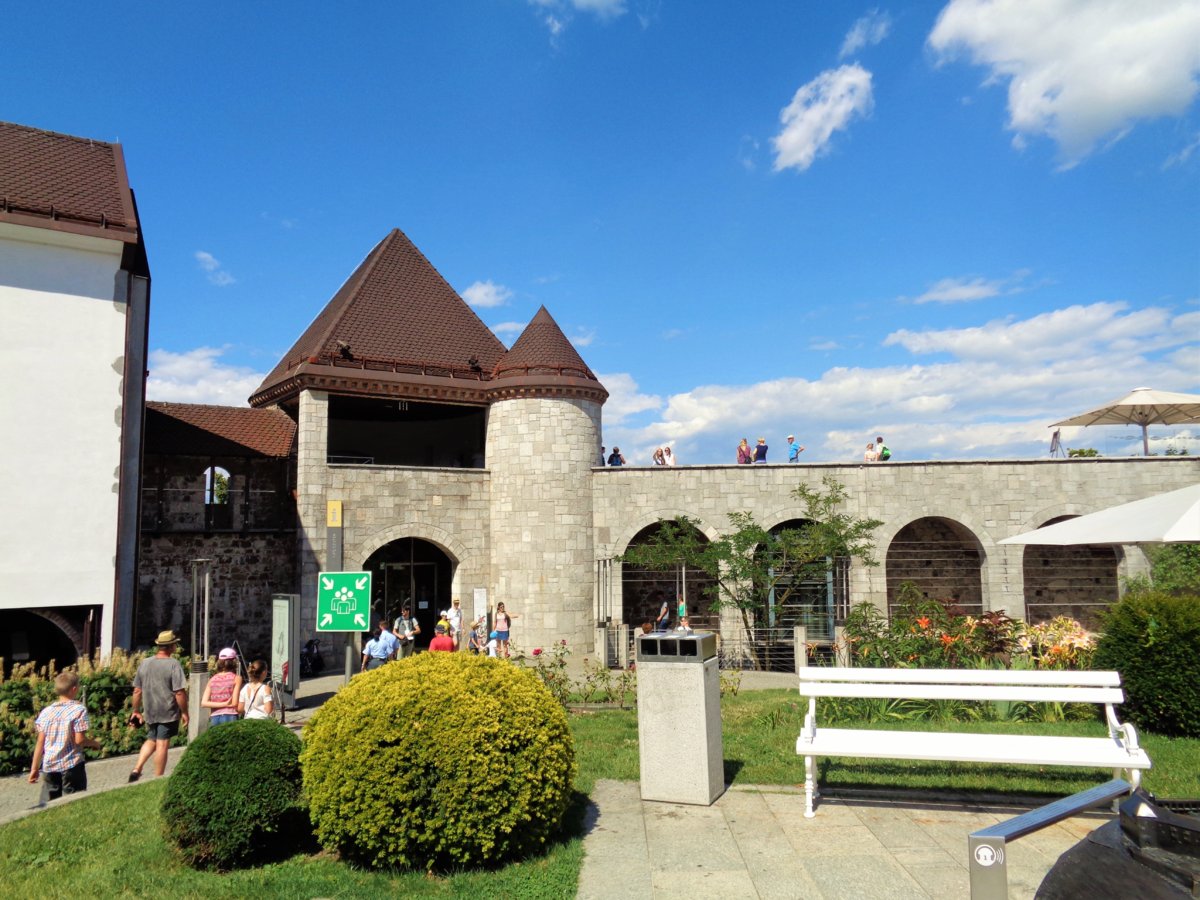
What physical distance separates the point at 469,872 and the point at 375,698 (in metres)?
1.29

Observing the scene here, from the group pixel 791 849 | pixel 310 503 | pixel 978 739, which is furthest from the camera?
pixel 310 503

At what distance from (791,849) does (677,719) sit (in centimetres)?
131

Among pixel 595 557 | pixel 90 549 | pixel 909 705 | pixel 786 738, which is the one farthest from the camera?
pixel 595 557

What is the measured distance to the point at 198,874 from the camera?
547 centimetres

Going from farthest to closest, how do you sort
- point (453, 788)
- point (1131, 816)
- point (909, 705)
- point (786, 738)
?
point (909, 705)
point (786, 738)
point (453, 788)
point (1131, 816)

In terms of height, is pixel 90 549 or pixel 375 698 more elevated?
pixel 90 549

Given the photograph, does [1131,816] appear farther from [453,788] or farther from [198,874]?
[198,874]

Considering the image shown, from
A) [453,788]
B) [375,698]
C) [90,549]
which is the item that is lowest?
[453,788]

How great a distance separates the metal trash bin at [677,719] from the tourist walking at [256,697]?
13.8 feet

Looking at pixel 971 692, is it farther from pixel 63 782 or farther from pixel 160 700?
pixel 63 782

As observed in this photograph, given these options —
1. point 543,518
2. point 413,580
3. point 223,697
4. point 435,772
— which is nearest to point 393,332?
point 543,518

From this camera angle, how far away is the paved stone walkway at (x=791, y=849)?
474cm

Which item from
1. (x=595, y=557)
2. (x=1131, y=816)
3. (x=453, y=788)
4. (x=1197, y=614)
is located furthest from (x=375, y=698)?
(x=595, y=557)

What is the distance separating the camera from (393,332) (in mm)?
20969
